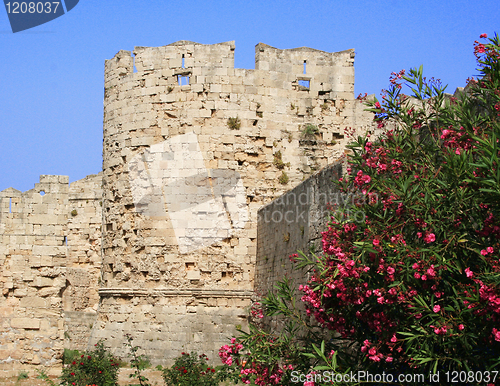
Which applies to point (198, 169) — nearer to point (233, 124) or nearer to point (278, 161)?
point (233, 124)

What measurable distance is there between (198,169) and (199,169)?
0.07 feet

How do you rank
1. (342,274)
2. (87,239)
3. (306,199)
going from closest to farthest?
(342,274) < (306,199) < (87,239)

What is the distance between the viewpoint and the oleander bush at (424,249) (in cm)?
511

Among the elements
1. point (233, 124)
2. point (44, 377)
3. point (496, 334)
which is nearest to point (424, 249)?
point (496, 334)

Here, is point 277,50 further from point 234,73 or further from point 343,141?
point 343,141

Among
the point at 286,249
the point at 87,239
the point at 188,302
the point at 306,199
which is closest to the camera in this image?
the point at 306,199

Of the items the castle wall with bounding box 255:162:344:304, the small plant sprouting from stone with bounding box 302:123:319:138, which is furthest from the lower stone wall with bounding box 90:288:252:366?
the small plant sprouting from stone with bounding box 302:123:319:138

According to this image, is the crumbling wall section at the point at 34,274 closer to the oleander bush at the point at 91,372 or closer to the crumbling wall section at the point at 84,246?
the oleander bush at the point at 91,372

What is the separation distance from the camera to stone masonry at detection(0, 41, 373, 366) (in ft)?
41.4

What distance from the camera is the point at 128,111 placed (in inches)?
534

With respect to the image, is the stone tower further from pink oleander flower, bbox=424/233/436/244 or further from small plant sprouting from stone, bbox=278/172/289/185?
pink oleander flower, bbox=424/233/436/244

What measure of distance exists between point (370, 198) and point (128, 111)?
8.43m

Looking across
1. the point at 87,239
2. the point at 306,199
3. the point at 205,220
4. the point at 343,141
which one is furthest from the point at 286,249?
the point at 87,239

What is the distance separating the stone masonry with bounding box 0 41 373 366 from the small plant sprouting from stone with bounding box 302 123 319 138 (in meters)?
0.02
